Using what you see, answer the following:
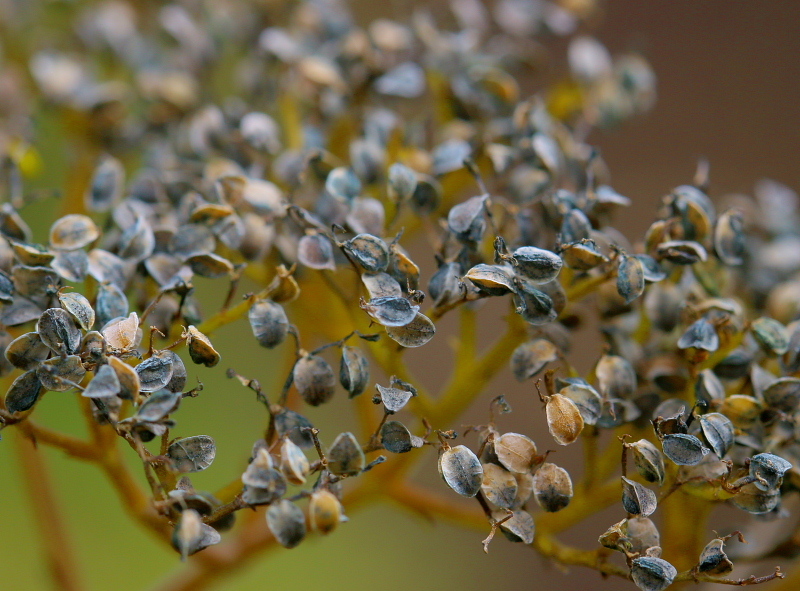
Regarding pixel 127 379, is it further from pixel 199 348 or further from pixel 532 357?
pixel 532 357

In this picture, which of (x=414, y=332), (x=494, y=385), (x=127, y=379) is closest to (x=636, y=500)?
(x=414, y=332)

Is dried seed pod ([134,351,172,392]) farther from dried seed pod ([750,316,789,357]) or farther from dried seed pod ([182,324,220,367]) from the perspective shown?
dried seed pod ([750,316,789,357])

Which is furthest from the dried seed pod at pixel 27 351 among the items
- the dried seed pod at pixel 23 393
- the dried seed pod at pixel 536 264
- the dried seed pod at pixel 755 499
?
the dried seed pod at pixel 755 499

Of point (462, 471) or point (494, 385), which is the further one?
point (494, 385)

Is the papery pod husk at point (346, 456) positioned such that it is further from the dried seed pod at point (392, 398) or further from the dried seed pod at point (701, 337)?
the dried seed pod at point (701, 337)

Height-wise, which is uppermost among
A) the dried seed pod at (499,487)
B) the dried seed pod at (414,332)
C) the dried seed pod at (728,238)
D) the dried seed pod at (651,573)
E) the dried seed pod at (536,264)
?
the dried seed pod at (536,264)

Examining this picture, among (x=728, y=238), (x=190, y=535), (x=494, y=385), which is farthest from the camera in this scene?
(x=494, y=385)

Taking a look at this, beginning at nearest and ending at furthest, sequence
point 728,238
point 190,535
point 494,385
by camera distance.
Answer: point 190,535, point 728,238, point 494,385
